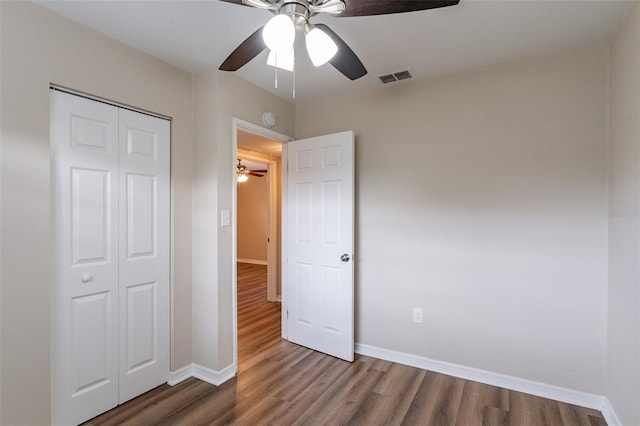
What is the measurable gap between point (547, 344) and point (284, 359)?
2069mm

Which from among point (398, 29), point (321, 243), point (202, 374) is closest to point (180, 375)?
point (202, 374)

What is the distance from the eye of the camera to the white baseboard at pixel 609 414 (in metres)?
1.88

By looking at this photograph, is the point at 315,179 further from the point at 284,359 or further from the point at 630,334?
the point at 630,334

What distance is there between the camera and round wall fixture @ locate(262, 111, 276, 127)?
114 inches

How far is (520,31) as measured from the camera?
198 cm

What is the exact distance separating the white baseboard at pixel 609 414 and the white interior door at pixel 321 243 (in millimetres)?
1730

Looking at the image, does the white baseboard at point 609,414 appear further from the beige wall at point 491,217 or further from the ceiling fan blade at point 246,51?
the ceiling fan blade at point 246,51

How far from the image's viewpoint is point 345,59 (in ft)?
5.34

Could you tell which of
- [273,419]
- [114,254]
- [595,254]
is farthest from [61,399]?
[595,254]

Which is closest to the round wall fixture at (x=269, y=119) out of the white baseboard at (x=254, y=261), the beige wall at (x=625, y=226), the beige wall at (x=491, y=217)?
the beige wall at (x=491, y=217)

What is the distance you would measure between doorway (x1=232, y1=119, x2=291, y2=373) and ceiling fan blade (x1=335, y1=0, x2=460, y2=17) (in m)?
1.51

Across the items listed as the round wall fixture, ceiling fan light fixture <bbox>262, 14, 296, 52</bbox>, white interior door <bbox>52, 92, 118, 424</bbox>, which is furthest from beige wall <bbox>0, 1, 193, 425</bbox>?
ceiling fan light fixture <bbox>262, 14, 296, 52</bbox>

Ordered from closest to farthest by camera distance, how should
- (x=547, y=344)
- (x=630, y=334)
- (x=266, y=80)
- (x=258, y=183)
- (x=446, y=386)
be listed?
(x=630, y=334)
(x=547, y=344)
(x=446, y=386)
(x=266, y=80)
(x=258, y=183)

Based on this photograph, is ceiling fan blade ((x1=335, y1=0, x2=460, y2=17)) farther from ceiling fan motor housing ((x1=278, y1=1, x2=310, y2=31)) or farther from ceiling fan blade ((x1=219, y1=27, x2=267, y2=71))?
ceiling fan blade ((x1=219, y1=27, x2=267, y2=71))
